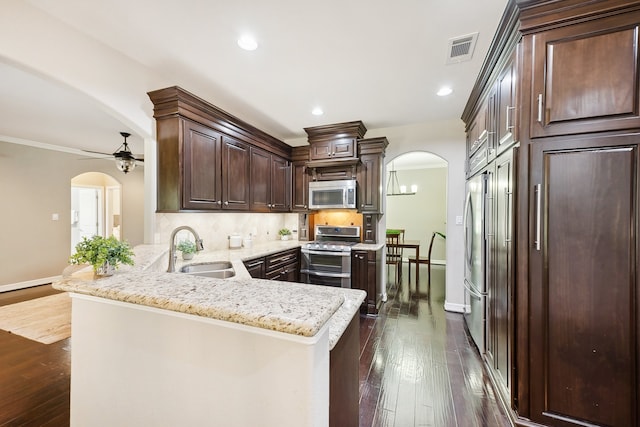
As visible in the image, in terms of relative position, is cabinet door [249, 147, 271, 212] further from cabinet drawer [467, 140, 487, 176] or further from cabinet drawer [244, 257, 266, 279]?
cabinet drawer [467, 140, 487, 176]

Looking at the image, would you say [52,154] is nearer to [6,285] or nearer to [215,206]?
[6,285]

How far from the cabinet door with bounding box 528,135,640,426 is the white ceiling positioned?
1187 millimetres

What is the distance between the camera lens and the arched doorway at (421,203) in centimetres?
706

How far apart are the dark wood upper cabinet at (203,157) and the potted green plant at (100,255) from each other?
Result: 1.25 metres

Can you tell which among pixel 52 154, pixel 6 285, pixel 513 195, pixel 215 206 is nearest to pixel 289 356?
pixel 513 195

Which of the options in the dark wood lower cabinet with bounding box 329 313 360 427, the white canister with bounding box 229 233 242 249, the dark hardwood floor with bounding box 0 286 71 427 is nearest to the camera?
the dark wood lower cabinet with bounding box 329 313 360 427

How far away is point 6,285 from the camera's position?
4367mm

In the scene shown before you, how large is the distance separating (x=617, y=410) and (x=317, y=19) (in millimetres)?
2979

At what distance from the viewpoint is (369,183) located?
155 inches

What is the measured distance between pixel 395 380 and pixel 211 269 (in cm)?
195

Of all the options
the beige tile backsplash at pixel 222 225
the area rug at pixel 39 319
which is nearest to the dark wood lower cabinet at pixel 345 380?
the beige tile backsplash at pixel 222 225

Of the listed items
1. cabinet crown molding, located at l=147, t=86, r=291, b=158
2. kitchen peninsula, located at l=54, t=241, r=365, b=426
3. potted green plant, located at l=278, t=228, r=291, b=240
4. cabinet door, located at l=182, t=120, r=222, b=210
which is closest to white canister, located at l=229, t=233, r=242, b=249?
cabinet door, located at l=182, t=120, r=222, b=210

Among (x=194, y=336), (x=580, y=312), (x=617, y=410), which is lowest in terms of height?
(x=617, y=410)

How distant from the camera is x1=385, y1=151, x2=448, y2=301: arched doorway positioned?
706cm
